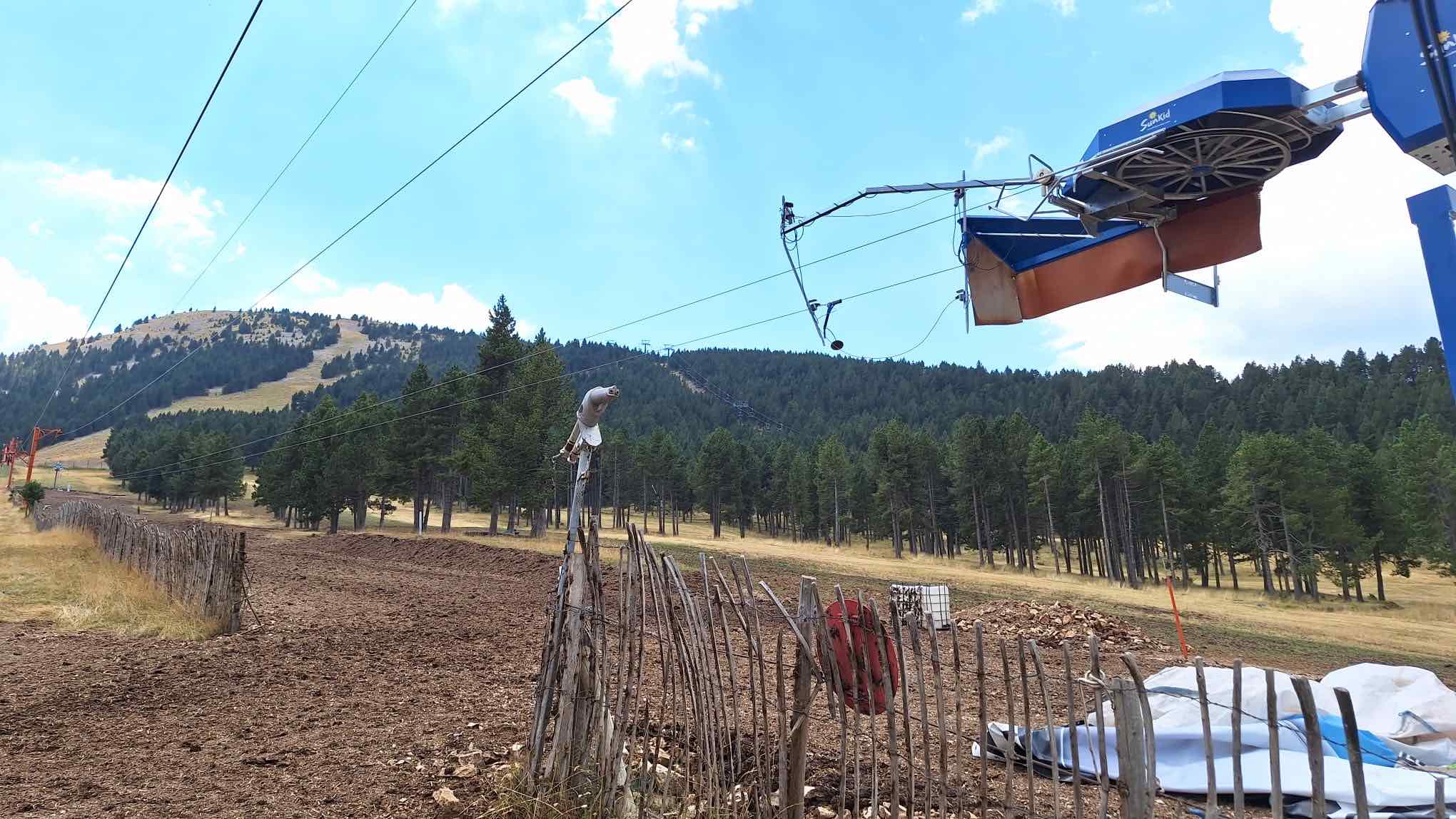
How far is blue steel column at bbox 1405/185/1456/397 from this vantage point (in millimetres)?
3039

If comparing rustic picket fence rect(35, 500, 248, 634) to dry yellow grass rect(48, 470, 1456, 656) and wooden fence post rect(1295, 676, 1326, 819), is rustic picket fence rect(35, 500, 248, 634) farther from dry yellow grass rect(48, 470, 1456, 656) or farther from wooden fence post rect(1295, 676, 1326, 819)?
dry yellow grass rect(48, 470, 1456, 656)

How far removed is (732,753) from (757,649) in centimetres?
70

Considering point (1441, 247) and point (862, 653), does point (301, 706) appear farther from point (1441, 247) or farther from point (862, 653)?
point (1441, 247)

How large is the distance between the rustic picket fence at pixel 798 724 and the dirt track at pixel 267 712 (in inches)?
48.2

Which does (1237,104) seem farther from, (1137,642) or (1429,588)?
(1429,588)

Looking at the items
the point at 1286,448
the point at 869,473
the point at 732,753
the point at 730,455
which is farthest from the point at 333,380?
the point at 732,753

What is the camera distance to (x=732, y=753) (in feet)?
14.3

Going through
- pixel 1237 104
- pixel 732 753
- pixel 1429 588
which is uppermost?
pixel 1237 104

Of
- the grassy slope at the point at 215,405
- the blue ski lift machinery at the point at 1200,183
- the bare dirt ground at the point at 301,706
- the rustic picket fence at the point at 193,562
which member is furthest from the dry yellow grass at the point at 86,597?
the grassy slope at the point at 215,405

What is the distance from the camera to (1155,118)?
373 centimetres

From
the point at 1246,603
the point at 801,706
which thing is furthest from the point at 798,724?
the point at 1246,603

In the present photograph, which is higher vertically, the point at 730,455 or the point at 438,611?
the point at 730,455

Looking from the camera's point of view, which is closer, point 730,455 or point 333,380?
point 730,455

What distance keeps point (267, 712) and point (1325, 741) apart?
358 inches
